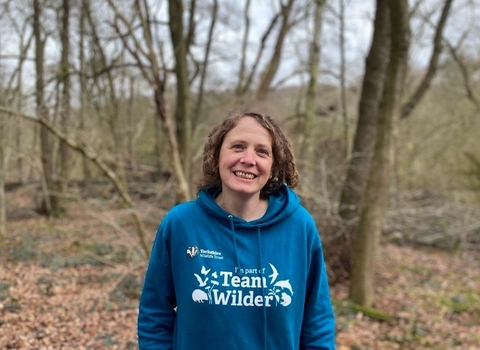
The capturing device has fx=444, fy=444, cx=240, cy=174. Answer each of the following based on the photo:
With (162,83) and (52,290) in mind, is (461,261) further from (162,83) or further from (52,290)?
(52,290)

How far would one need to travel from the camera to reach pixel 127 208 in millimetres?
5875

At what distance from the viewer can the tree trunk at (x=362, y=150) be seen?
7590 millimetres

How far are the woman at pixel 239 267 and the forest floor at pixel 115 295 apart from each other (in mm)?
2177

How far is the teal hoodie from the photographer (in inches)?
66.5

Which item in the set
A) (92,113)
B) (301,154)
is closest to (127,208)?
(301,154)

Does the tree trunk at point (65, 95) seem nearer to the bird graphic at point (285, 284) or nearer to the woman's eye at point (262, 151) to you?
the woman's eye at point (262, 151)

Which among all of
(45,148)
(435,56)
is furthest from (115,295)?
(435,56)

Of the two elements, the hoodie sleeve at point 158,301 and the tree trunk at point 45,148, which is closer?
the hoodie sleeve at point 158,301

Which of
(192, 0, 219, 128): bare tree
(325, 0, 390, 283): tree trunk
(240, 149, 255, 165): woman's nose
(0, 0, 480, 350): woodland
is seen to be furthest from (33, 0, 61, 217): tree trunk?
(240, 149, 255, 165): woman's nose

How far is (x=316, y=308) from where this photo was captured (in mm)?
1856

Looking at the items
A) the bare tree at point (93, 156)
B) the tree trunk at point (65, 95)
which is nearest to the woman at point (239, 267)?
the bare tree at point (93, 156)

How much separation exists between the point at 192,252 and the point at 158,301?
271 millimetres

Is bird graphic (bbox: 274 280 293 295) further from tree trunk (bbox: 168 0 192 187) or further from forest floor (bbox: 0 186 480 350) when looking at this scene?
tree trunk (bbox: 168 0 192 187)

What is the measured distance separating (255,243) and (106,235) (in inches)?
311
